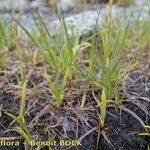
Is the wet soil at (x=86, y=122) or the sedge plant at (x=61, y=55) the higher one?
the sedge plant at (x=61, y=55)

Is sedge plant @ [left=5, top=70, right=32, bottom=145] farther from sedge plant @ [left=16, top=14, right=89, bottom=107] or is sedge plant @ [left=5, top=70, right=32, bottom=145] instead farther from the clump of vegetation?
sedge plant @ [left=16, top=14, right=89, bottom=107]

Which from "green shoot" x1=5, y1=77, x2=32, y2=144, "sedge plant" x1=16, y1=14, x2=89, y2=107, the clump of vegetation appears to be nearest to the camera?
"green shoot" x1=5, y1=77, x2=32, y2=144

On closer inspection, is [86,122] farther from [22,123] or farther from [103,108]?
[22,123]

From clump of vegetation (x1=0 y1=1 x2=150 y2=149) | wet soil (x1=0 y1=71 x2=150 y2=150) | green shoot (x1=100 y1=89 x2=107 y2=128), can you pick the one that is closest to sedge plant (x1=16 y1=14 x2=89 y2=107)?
clump of vegetation (x1=0 y1=1 x2=150 y2=149)

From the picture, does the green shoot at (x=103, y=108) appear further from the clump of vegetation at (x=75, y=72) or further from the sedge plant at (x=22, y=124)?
the sedge plant at (x=22, y=124)

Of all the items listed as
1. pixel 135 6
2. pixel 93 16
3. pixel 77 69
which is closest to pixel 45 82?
pixel 77 69

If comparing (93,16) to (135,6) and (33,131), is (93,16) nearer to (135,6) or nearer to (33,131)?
(135,6)

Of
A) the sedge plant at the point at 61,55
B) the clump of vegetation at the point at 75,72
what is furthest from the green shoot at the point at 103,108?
the sedge plant at the point at 61,55

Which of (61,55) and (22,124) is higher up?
(61,55)

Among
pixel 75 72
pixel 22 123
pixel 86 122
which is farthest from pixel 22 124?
pixel 75 72

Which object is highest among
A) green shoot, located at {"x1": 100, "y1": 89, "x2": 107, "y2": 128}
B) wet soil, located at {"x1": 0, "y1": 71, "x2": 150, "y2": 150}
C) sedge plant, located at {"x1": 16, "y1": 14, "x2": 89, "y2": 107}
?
sedge plant, located at {"x1": 16, "y1": 14, "x2": 89, "y2": 107}

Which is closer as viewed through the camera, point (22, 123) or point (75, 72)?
point (22, 123)
